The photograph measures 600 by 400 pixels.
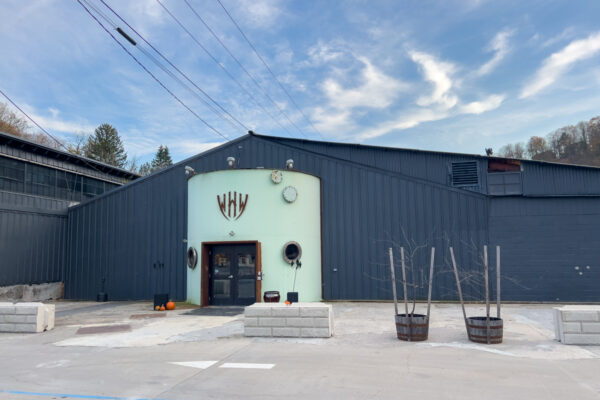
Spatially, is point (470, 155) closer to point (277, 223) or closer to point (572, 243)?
point (572, 243)

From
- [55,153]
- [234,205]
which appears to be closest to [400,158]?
[234,205]

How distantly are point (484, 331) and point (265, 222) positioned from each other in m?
9.28

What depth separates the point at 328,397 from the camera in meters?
5.92

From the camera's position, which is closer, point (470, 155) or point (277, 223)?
point (277, 223)

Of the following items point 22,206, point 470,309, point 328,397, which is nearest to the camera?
point 328,397

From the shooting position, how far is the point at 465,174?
18.3 metres

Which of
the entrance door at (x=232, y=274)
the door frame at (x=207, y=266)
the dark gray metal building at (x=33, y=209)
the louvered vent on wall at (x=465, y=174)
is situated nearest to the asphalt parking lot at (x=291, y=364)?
the door frame at (x=207, y=266)

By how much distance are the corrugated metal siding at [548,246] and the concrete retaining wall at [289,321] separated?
9.77 m

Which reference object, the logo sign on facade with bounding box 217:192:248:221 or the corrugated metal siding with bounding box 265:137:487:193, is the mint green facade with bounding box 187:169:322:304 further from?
the corrugated metal siding with bounding box 265:137:487:193

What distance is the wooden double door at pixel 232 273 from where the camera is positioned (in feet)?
53.2

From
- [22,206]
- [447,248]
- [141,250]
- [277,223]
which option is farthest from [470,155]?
[22,206]

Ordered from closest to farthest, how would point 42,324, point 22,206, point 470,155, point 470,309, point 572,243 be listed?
1. point 42,324
2. point 470,309
3. point 572,243
4. point 470,155
5. point 22,206

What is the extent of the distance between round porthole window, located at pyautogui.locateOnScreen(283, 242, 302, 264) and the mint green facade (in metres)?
0.17

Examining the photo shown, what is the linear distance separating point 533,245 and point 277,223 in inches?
407
